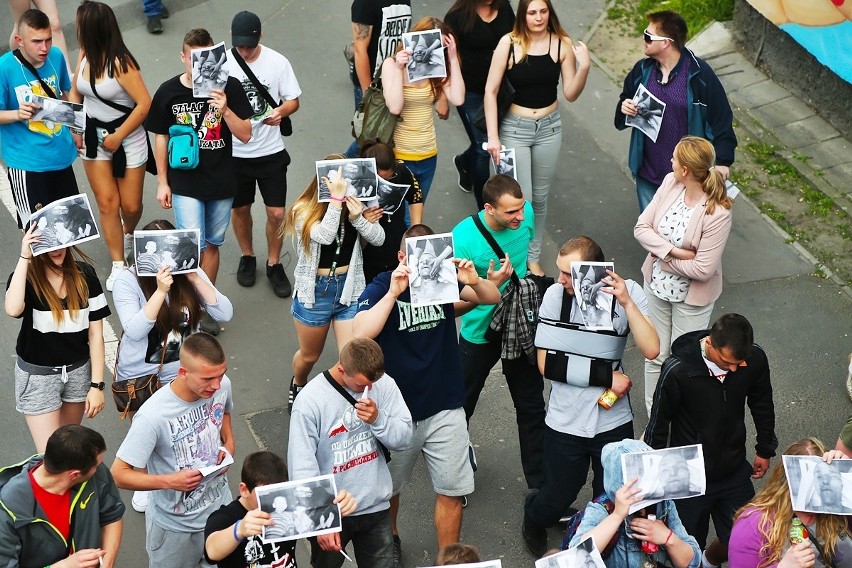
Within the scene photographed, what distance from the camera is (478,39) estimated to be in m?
9.17

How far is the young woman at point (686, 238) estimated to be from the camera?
7129 millimetres

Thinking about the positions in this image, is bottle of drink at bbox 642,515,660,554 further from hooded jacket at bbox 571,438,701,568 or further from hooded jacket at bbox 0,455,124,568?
hooded jacket at bbox 0,455,124,568

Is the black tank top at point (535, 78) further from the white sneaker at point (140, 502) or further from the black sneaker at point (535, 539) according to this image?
the white sneaker at point (140, 502)

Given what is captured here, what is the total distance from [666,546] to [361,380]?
5.16ft

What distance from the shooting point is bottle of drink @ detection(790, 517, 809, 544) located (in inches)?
204

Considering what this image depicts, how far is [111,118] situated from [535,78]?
311cm

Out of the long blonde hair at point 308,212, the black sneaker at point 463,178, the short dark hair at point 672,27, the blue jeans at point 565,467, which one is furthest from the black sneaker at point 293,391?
the short dark hair at point 672,27

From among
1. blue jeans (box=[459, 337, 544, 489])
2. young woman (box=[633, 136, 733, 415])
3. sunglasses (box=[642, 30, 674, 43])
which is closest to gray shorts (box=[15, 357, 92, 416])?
blue jeans (box=[459, 337, 544, 489])

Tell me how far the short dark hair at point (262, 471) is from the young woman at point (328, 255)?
1971 mm

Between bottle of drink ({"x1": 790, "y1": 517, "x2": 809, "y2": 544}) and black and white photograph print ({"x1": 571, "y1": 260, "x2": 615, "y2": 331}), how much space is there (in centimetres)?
147

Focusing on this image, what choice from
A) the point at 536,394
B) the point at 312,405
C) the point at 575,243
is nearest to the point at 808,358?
the point at 536,394

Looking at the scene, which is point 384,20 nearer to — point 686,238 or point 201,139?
point 201,139

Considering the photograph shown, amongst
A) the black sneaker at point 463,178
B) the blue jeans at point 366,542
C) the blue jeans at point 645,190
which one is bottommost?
the black sneaker at point 463,178

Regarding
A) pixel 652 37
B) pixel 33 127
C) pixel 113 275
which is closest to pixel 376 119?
pixel 652 37
